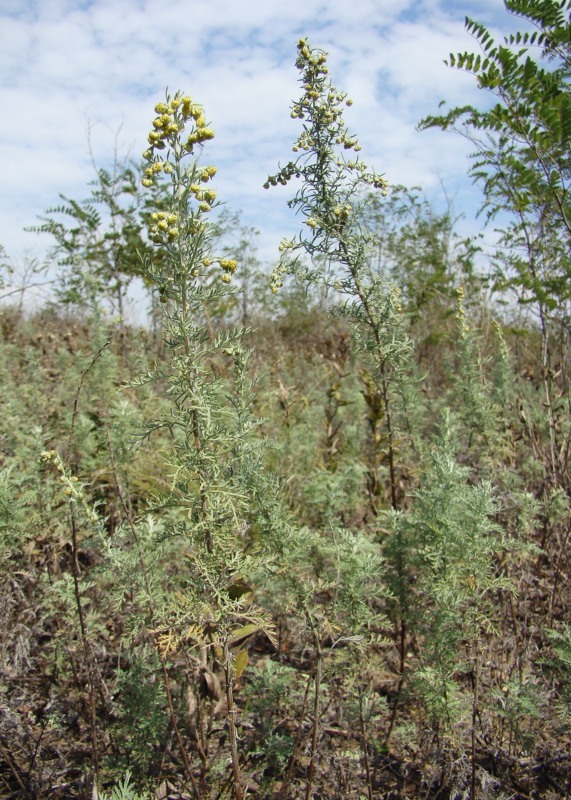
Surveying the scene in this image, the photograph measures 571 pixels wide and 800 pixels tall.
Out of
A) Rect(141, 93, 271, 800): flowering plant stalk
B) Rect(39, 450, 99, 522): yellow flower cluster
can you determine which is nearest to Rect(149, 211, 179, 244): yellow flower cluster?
Rect(141, 93, 271, 800): flowering plant stalk

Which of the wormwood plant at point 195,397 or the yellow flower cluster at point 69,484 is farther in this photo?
the yellow flower cluster at point 69,484

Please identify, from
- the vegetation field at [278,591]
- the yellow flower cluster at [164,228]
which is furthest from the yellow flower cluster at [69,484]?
the yellow flower cluster at [164,228]

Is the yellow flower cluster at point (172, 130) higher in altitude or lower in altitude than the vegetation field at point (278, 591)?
higher

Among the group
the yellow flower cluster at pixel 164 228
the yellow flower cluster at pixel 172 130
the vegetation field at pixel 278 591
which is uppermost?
the yellow flower cluster at pixel 172 130

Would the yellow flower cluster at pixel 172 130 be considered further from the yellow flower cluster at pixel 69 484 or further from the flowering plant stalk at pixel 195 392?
the yellow flower cluster at pixel 69 484

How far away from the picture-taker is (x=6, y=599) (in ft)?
7.88

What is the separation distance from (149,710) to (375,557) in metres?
0.97

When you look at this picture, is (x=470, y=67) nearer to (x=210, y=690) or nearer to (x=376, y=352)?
(x=376, y=352)

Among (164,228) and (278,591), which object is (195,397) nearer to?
(164,228)

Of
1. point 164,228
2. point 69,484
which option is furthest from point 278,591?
point 164,228

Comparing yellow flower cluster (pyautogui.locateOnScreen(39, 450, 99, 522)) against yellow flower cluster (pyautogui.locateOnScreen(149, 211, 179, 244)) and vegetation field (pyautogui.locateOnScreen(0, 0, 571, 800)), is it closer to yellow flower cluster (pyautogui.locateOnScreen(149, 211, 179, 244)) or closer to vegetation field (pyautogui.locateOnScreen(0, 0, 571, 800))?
vegetation field (pyautogui.locateOnScreen(0, 0, 571, 800))

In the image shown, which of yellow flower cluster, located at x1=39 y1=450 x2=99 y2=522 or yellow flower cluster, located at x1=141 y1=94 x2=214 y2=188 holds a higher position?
yellow flower cluster, located at x1=141 y1=94 x2=214 y2=188

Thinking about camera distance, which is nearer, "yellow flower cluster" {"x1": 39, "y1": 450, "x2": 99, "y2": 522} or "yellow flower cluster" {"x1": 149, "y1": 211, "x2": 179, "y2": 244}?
"yellow flower cluster" {"x1": 149, "y1": 211, "x2": 179, "y2": 244}

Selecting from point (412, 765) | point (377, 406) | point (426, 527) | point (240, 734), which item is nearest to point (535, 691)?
point (412, 765)
